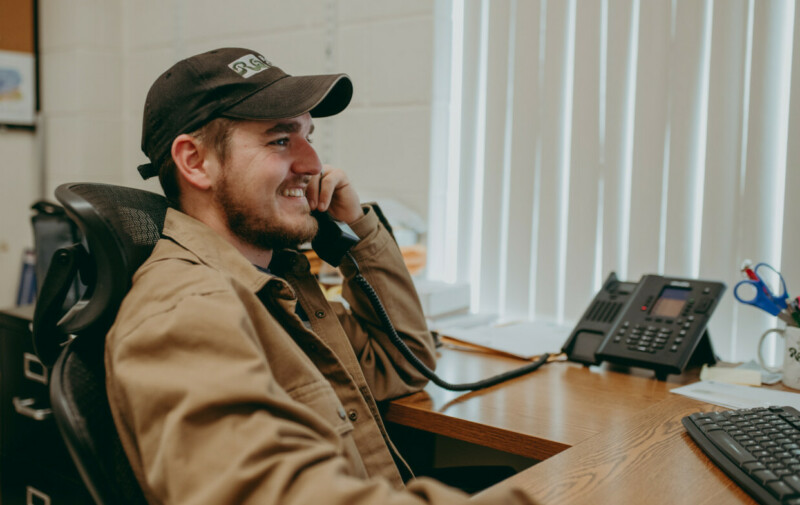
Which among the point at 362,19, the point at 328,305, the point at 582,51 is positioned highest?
the point at 362,19

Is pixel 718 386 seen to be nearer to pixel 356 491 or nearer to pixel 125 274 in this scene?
pixel 356 491

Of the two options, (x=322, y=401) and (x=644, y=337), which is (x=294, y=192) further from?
(x=644, y=337)

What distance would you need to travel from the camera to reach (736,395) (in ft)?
4.28

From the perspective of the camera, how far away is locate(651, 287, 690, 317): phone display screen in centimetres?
156

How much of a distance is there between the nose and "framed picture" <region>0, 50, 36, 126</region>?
7.68 feet

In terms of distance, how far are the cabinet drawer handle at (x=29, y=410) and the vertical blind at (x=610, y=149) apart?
1.20m

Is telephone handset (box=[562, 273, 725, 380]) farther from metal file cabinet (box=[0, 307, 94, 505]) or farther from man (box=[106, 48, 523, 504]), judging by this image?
metal file cabinet (box=[0, 307, 94, 505])

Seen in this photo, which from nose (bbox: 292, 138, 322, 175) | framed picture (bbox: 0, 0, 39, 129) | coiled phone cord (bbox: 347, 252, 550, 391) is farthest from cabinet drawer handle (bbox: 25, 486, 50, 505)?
framed picture (bbox: 0, 0, 39, 129)

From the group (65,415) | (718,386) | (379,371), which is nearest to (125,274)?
(65,415)

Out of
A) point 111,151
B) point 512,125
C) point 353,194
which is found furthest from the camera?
point 111,151

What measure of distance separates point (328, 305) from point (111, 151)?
2.12 metres

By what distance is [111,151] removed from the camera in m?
3.02

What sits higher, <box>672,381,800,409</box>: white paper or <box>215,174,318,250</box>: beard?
<box>215,174,318,250</box>: beard

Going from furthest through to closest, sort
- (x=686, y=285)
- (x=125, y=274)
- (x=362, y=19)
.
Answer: (x=362, y=19) → (x=686, y=285) → (x=125, y=274)
